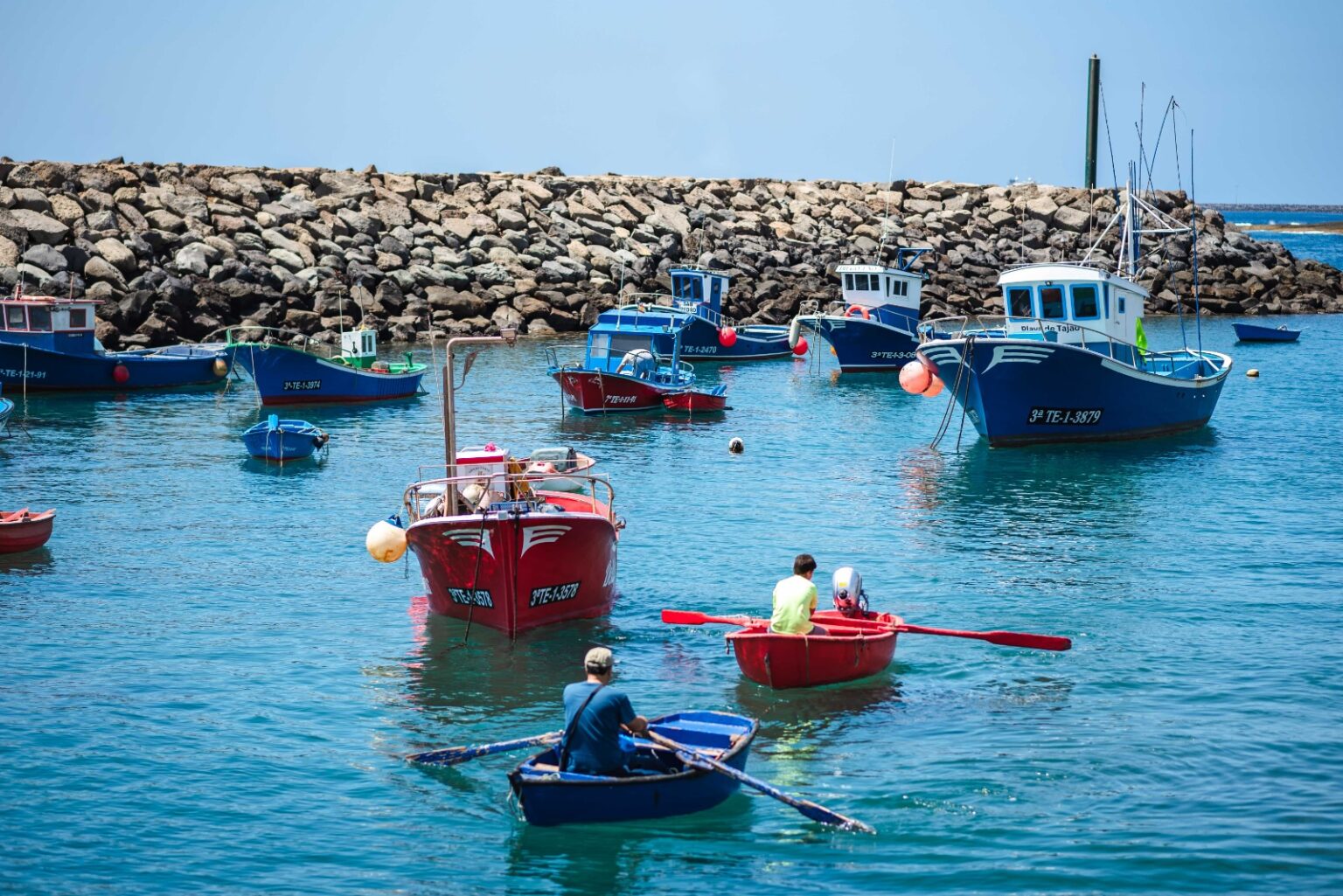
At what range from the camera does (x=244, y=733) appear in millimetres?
16000

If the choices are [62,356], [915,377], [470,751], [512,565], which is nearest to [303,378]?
[62,356]

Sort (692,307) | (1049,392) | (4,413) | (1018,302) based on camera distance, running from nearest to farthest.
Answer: (1049,392)
(4,413)
(1018,302)
(692,307)

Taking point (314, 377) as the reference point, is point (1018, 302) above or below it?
above

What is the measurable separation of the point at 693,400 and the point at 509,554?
27.3 meters

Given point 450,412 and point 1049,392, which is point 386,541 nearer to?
point 450,412

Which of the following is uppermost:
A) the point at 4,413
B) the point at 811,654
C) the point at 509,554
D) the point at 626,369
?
the point at 626,369

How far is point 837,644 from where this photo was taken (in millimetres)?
16484

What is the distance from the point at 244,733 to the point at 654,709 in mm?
4694

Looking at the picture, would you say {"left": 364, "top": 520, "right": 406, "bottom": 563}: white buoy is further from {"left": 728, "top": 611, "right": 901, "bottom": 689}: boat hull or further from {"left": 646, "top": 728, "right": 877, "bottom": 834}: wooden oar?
{"left": 646, "top": 728, "right": 877, "bottom": 834}: wooden oar

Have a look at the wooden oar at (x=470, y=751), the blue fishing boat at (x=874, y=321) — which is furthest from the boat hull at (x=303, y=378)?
the wooden oar at (x=470, y=751)

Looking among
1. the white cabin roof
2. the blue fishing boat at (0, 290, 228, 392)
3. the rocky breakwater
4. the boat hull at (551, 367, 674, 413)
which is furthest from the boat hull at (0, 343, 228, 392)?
the white cabin roof

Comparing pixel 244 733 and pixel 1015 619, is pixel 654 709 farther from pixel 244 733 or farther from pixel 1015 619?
pixel 1015 619

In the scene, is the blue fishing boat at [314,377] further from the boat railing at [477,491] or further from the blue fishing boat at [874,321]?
the boat railing at [477,491]

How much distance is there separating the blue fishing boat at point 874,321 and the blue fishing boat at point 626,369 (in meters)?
10.5
